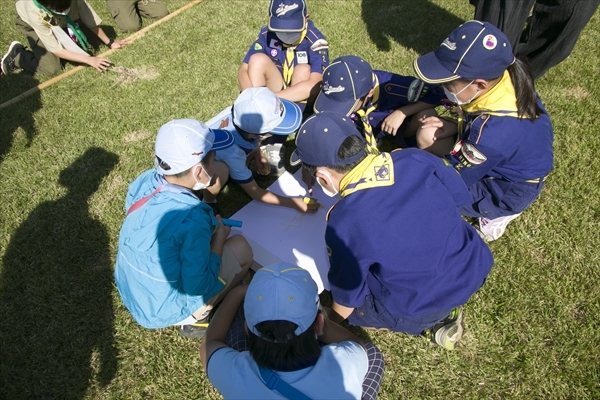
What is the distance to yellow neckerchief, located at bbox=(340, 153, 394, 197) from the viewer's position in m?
1.68

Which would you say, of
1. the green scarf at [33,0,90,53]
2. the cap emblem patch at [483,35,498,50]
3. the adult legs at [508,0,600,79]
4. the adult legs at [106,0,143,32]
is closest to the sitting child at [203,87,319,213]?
the cap emblem patch at [483,35,498,50]

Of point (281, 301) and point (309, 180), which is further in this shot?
point (309, 180)

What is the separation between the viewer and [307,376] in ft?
4.80

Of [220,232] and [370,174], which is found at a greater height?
[370,174]

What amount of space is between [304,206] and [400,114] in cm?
107

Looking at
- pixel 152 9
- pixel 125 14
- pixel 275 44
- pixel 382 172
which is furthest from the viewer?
pixel 152 9

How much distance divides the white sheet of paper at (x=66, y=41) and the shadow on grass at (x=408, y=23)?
11.7 feet

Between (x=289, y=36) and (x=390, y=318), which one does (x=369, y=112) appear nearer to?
(x=289, y=36)

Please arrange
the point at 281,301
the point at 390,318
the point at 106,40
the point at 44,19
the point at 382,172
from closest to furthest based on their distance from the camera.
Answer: the point at 281,301 → the point at 382,172 → the point at 390,318 → the point at 44,19 → the point at 106,40

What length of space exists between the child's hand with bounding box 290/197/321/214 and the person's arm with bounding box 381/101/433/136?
0.88 metres

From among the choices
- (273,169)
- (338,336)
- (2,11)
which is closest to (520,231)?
(338,336)

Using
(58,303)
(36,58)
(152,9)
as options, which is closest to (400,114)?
(58,303)

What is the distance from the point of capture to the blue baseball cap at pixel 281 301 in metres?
1.43

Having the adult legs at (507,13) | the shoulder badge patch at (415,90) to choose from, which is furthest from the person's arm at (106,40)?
the adult legs at (507,13)
